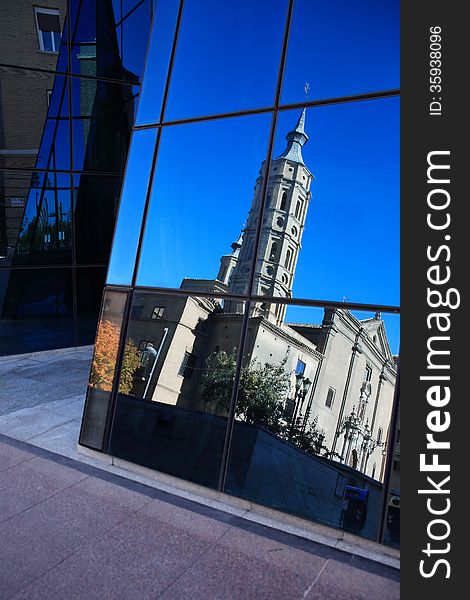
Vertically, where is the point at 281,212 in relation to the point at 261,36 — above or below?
below

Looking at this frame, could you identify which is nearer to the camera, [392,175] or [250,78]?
[392,175]

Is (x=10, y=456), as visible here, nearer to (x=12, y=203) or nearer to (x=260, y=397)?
(x=260, y=397)

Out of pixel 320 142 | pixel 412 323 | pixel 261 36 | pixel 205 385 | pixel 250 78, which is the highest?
pixel 261 36

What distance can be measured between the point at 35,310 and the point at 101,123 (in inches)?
284

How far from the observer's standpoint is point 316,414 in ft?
21.0

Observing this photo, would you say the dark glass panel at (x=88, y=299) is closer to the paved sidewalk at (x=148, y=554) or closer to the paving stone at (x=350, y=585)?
the paved sidewalk at (x=148, y=554)

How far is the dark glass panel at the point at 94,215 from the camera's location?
1717cm

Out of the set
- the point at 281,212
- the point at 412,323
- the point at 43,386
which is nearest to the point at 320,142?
the point at 281,212

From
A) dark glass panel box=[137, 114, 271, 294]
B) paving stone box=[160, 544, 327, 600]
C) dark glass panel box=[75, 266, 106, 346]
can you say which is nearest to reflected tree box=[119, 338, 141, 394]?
dark glass panel box=[137, 114, 271, 294]

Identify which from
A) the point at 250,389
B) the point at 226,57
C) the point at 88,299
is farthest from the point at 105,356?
the point at 88,299

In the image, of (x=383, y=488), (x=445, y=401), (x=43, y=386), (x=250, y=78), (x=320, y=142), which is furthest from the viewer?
(x=43, y=386)

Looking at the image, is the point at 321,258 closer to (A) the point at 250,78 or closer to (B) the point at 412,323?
(B) the point at 412,323

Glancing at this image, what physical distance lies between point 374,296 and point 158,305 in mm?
3497

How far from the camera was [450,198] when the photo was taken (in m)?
5.12
